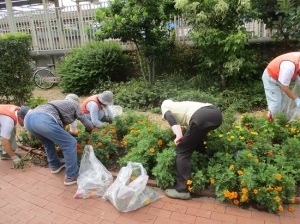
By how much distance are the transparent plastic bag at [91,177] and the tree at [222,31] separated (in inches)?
159

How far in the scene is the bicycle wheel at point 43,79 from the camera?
31.3ft

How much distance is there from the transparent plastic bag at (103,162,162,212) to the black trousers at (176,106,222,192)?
0.39m

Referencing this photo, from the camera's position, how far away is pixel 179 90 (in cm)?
684

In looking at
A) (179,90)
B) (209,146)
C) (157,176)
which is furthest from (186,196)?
(179,90)

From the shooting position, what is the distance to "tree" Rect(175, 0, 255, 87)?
20.0 feet

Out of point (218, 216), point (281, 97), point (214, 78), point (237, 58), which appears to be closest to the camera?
point (218, 216)

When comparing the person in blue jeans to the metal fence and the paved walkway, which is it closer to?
the paved walkway

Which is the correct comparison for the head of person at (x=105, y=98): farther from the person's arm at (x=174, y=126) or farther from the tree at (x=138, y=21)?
the tree at (x=138, y=21)

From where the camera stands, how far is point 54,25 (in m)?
10.6

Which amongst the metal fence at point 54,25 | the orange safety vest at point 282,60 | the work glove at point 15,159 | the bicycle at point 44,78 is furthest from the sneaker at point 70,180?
the metal fence at point 54,25

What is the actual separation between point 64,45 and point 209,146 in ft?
28.5

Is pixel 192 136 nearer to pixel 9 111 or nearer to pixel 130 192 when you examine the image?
pixel 130 192

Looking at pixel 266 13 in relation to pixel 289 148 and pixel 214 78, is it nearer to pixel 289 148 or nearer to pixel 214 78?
pixel 214 78

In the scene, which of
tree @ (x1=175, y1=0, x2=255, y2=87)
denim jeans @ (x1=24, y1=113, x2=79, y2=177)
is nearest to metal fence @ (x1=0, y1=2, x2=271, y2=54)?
tree @ (x1=175, y1=0, x2=255, y2=87)
